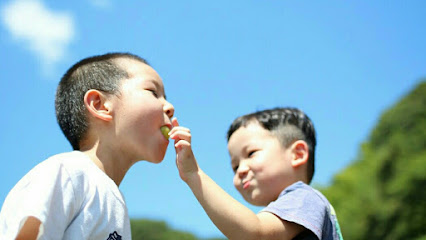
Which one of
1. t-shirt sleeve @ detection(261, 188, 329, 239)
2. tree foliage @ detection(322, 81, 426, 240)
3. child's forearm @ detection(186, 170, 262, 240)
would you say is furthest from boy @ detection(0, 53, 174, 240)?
tree foliage @ detection(322, 81, 426, 240)

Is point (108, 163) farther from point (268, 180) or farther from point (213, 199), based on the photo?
point (268, 180)

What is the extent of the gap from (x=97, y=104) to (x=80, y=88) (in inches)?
5.9

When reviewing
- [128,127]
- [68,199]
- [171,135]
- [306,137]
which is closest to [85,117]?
[128,127]

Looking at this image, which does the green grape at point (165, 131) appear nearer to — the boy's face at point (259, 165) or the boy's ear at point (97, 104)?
the boy's ear at point (97, 104)

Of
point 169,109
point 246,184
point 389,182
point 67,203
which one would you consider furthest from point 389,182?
point 67,203

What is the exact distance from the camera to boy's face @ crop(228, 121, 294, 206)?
3502mm

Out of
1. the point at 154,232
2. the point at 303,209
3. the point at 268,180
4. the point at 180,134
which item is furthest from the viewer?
the point at 154,232

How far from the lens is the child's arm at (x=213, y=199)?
271 cm

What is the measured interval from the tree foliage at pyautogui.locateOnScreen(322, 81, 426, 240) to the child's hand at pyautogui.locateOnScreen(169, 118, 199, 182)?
16.3 metres

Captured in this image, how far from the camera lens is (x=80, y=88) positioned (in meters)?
2.91

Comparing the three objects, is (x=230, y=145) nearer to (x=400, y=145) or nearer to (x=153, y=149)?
(x=153, y=149)

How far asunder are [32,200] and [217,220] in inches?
37.1

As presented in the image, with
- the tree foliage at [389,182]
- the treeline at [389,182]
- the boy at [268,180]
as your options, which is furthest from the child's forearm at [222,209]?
the tree foliage at [389,182]

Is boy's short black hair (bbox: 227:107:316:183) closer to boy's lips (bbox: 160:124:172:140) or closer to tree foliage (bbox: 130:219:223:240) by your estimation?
boy's lips (bbox: 160:124:172:140)
